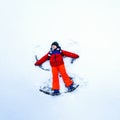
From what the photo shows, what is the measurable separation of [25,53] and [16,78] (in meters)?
0.13

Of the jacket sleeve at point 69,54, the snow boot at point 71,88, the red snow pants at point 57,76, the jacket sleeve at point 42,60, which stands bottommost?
the snow boot at point 71,88

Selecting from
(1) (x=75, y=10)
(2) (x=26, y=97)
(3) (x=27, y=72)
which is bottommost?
(2) (x=26, y=97)

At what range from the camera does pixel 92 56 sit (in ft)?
4.82

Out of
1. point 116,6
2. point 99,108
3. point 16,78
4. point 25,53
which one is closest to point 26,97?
point 16,78

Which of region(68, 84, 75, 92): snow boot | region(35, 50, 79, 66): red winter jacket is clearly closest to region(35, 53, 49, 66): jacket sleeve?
region(35, 50, 79, 66): red winter jacket

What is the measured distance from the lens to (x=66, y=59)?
147cm

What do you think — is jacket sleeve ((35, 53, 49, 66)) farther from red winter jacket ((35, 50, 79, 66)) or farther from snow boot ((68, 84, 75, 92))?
snow boot ((68, 84, 75, 92))

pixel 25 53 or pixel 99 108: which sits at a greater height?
pixel 25 53

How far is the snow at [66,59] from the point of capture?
1443 millimetres

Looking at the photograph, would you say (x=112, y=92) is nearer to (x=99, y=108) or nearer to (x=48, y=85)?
(x=99, y=108)

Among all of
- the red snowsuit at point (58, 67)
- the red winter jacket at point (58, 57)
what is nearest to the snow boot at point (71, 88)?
the red snowsuit at point (58, 67)

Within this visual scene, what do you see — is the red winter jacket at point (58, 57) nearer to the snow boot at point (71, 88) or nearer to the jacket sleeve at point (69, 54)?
the jacket sleeve at point (69, 54)

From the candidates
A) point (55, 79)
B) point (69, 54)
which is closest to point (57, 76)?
point (55, 79)

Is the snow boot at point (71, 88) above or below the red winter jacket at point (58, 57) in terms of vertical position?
below
